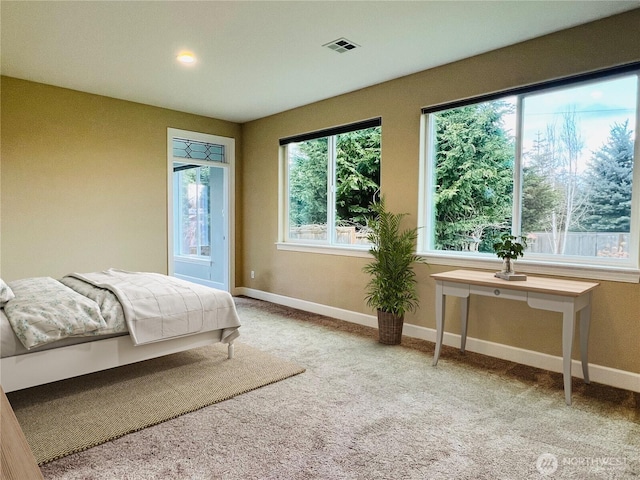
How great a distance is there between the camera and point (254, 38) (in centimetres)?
312

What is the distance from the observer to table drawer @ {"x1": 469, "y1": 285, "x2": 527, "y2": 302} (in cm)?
268

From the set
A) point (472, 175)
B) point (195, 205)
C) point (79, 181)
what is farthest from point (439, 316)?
point (195, 205)

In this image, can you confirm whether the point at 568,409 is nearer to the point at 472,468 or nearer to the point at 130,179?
the point at 472,468

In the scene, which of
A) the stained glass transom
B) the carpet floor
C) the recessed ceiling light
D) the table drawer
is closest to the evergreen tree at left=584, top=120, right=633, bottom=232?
the table drawer

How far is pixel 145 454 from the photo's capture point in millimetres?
1937

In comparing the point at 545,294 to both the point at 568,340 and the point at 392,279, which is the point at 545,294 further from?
the point at 392,279

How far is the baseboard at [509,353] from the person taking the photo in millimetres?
2771

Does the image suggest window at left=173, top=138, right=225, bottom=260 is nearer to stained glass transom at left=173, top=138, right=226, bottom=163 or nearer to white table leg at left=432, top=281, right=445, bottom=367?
stained glass transom at left=173, top=138, right=226, bottom=163

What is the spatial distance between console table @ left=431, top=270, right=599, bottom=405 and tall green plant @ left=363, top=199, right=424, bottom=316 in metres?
0.58

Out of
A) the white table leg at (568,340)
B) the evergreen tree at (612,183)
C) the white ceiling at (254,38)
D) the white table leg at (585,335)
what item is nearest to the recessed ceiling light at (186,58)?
the white ceiling at (254,38)

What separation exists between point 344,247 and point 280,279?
1.23 meters

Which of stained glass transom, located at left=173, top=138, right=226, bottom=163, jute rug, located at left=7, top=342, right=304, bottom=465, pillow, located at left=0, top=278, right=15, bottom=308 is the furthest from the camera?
stained glass transom, located at left=173, top=138, right=226, bottom=163

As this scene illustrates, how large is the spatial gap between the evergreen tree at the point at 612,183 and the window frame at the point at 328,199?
1.99m

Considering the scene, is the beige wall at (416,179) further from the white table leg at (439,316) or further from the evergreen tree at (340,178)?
the white table leg at (439,316)
